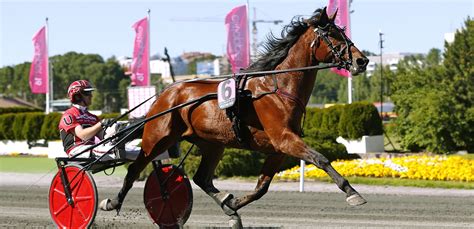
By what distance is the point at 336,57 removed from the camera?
668 centimetres

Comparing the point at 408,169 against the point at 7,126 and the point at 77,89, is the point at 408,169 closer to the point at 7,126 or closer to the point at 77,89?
the point at 77,89

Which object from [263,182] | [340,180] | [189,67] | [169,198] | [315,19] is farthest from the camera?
[189,67]

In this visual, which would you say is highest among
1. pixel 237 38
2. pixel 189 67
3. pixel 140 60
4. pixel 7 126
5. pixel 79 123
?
pixel 189 67

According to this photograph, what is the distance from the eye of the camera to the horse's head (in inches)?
256

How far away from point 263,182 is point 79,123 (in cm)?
176

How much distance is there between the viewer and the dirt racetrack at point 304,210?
26.5 ft

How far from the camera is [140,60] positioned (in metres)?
25.8

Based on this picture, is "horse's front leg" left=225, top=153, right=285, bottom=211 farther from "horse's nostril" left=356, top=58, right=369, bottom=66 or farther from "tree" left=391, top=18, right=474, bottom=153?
"tree" left=391, top=18, right=474, bottom=153

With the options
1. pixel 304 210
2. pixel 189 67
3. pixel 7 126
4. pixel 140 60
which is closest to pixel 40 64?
pixel 7 126

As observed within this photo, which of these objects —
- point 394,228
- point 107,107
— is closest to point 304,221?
point 394,228

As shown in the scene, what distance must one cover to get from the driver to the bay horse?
1.78ft

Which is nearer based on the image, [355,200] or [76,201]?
[355,200]

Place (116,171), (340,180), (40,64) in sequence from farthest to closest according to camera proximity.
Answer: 1. (40,64)
2. (116,171)
3. (340,180)

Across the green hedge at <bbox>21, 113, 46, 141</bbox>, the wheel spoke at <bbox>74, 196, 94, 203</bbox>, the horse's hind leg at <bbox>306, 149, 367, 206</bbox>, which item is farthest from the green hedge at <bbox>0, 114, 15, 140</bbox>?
A: the horse's hind leg at <bbox>306, 149, 367, 206</bbox>
